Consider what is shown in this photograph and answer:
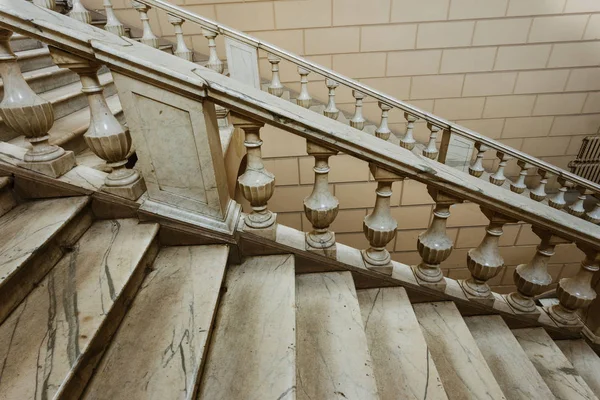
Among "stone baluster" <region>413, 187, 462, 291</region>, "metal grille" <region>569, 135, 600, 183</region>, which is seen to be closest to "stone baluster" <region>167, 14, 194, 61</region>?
"stone baluster" <region>413, 187, 462, 291</region>

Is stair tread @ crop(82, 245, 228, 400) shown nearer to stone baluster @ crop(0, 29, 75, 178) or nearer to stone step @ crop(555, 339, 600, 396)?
stone baluster @ crop(0, 29, 75, 178)

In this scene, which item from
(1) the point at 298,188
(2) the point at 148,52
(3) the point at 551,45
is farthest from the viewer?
(1) the point at 298,188

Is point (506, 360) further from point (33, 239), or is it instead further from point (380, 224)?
point (33, 239)

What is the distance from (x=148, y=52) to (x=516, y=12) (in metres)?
3.27

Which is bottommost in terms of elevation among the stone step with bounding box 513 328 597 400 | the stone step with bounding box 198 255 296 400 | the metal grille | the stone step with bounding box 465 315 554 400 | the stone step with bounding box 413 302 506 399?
the metal grille

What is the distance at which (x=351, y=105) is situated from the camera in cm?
314

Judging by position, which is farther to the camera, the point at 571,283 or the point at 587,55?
the point at 587,55

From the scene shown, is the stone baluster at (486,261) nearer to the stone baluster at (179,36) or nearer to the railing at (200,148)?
the railing at (200,148)

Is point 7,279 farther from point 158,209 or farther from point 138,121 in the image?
point 138,121

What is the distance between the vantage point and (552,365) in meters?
1.31

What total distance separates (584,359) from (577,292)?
339mm

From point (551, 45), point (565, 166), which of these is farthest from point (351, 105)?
point (565, 166)

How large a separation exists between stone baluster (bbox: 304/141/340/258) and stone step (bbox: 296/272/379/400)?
0.14 metres

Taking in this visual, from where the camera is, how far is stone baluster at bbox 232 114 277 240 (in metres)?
1.04
